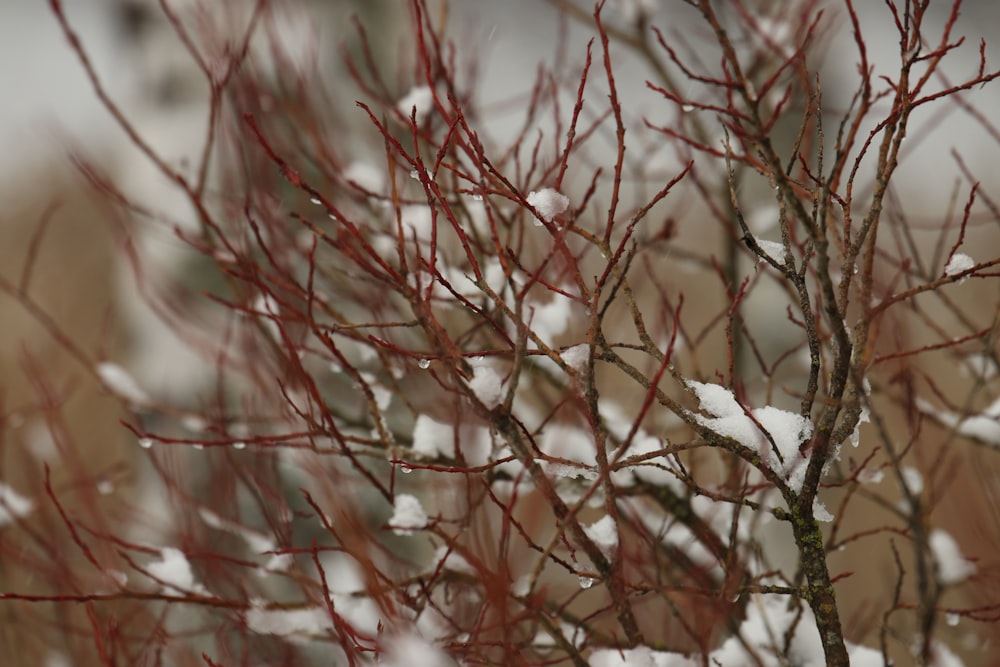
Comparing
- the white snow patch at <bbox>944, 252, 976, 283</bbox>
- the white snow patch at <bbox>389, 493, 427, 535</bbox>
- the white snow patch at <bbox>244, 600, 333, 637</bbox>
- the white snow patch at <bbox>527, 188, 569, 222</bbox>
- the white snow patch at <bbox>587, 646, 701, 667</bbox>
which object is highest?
the white snow patch at <bbox>527, 188, 569, 222</bbox>

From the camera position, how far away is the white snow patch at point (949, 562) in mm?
1358

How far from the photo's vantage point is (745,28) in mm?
2141

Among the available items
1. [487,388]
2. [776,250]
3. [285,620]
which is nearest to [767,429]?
[776,250]

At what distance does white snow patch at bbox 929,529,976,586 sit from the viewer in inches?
53.5

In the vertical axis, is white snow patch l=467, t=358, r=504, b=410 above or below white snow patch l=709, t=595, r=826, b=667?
above

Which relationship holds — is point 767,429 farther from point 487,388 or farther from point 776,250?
point 487,388

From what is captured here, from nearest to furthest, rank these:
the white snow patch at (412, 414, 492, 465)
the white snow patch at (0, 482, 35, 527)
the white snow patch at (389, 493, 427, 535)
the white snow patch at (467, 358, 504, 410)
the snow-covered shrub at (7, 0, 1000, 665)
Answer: the snow-covered shrub at (7, 0, 1000, 665) → the white snow patch at (467, 358, 504, 410) → the white snow patch at (389, 493, 427, 535) → the white snow patch at (412, 414, 492, 465) → the white snow patch at (0, 482, 35, 527)

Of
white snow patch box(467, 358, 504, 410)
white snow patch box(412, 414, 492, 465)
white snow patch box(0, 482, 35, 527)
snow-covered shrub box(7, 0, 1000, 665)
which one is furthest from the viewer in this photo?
white snow patch box(0, 482, 35, 527)

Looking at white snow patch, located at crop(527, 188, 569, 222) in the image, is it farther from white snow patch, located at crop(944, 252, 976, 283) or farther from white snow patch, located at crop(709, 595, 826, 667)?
white snow patch, located at crop(709, 595, 826, 667)

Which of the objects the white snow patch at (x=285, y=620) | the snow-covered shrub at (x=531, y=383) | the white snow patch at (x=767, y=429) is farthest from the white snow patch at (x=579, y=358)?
the white snow patch at (x=285, y=620)

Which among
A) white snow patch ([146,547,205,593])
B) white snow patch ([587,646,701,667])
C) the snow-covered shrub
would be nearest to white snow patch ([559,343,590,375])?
the snow-covered shrub

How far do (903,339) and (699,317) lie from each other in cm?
808

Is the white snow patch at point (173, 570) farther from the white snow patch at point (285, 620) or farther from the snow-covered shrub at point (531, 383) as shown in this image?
the white snow patch at point (285, 620)

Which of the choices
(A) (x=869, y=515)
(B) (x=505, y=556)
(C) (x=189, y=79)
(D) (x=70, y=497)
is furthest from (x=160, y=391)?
(A) (x=869, y=515)
